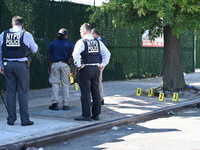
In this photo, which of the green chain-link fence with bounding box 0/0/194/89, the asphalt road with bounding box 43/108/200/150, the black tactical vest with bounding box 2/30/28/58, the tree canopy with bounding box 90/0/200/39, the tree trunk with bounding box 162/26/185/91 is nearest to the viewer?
the asphalt road with bounding box 43/108/200/150

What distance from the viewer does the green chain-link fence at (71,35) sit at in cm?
1489

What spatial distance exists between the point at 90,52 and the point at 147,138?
2.17 m

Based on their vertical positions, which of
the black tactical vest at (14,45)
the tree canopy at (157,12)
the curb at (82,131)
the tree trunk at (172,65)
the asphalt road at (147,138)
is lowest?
the asphalt road at (147,138)

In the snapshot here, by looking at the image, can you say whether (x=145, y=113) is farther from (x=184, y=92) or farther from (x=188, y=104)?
(x=184, y=92)

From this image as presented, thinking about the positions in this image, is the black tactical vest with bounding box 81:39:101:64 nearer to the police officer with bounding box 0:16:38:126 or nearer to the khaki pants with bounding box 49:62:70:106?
the police officer with bounding box 0:16:38:126

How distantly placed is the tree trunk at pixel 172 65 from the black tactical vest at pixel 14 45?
22.5 feet

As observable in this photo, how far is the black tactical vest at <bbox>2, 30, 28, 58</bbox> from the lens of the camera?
8375 mm

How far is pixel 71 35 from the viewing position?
1692 centimetres

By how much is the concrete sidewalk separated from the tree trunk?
2.59 feet

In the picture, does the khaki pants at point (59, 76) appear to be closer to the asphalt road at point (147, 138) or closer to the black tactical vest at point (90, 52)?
the black tactical vest at point (90, 52)

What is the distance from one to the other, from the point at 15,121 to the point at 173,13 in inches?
228

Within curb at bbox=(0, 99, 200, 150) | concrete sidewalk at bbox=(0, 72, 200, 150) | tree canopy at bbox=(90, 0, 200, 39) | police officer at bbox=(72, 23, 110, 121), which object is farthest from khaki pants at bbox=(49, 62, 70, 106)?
tree canopy at bbox=(90, 0, 200, 39)

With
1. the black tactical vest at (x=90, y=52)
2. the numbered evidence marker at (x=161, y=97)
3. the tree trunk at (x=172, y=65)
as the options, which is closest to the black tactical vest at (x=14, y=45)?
the black tactical vest at (x=90, y=52)

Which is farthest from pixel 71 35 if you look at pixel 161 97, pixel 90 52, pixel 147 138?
pixel 147 138
